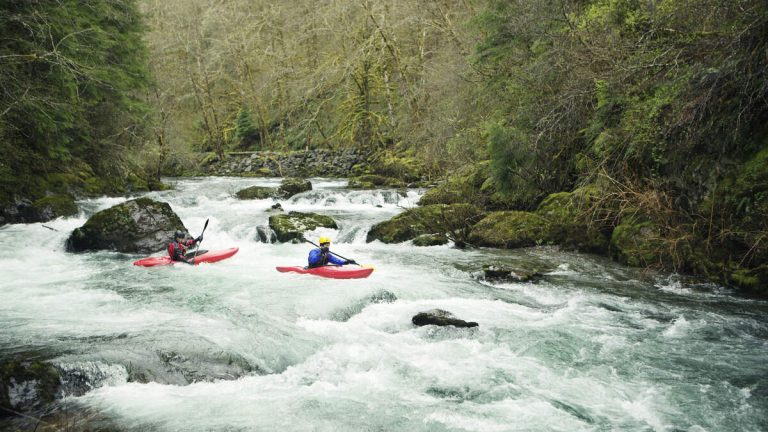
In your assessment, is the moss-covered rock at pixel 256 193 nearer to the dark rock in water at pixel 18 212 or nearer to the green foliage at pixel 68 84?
the green foliage at pixel 68 84

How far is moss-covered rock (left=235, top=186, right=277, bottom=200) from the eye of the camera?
61.4ft

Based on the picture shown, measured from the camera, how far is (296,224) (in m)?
13.0

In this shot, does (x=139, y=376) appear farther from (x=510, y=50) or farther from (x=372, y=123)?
(x=372, y=123)

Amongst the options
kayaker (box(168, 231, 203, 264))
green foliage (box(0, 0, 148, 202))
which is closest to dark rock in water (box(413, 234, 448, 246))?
kayaker (box(168, 231, 203, 264))

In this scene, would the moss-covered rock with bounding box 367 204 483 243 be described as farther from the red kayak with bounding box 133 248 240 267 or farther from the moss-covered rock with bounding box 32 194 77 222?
the moss-covered rock with bounding box 32 194 77 222

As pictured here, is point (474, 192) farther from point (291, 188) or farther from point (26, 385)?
point (26, 385)

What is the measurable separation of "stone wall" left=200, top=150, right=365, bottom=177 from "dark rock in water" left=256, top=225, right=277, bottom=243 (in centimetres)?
1305

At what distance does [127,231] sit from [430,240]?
21.5ft

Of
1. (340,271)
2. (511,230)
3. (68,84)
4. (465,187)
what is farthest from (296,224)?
(68,84)

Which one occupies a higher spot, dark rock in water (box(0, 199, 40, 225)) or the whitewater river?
dark rock in water (box(0, 199, 40, 225))

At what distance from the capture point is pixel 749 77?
6.50 m

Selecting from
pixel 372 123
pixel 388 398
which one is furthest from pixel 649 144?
pixel 372 123

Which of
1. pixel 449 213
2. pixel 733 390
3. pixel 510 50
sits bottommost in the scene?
pixel 733 390

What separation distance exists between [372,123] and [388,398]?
22143 millimetres
